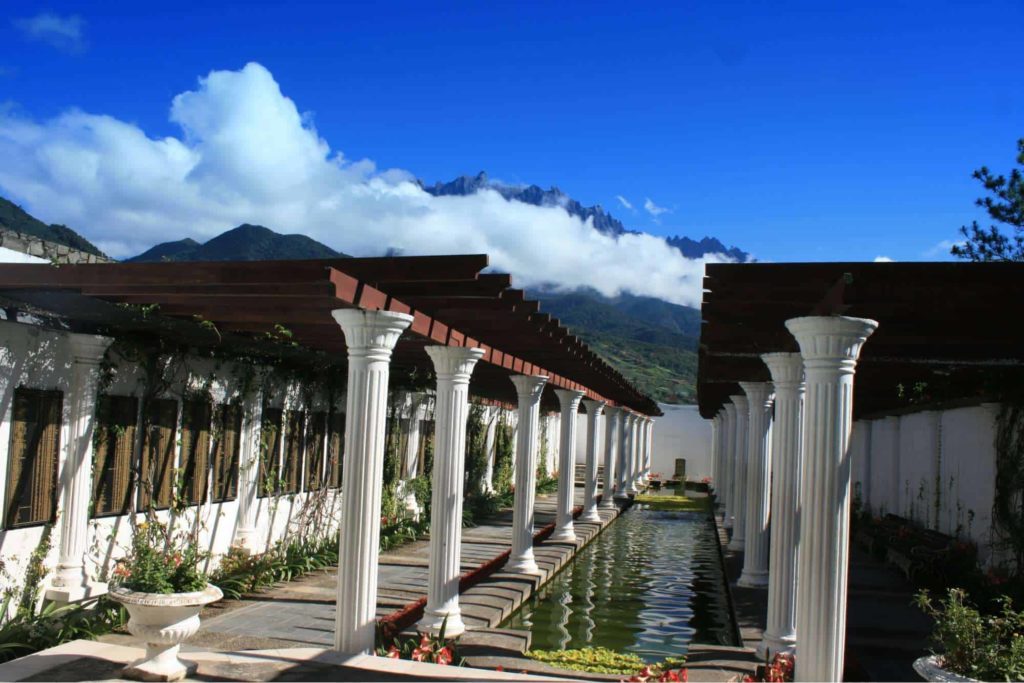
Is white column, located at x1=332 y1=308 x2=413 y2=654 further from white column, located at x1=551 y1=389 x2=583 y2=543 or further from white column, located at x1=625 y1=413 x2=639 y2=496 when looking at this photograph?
white column, located at x1=625 y1=413 x2=639 y2=496

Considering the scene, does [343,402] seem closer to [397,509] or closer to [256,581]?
[397,509]

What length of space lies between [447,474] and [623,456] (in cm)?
2170

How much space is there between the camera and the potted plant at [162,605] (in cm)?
679

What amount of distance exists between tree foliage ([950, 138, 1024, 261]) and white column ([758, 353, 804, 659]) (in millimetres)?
10837

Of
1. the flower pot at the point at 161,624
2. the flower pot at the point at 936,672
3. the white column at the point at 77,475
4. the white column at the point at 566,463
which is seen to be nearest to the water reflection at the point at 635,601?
the white column at the point at 566,463

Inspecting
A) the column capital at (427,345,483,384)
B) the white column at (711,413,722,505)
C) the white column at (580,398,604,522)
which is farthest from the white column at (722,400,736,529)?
the column capital at (427,345,483,384)

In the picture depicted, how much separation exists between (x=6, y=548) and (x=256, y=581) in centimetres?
367

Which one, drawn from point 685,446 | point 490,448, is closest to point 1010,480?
point 490,448

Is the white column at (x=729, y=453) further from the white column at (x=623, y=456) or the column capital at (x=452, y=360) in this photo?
the column capital at (x=452, y=360)

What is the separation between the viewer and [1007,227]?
18.4 metres

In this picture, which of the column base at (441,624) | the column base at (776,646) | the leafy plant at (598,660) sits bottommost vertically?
the leafy plant at (598,660)

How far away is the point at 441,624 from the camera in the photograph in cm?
937

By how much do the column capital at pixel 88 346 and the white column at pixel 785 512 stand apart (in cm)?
676

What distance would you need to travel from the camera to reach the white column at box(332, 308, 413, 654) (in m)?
7.68
